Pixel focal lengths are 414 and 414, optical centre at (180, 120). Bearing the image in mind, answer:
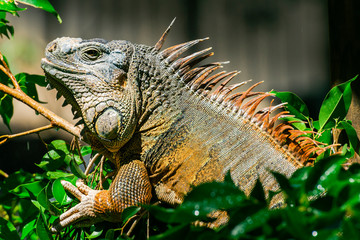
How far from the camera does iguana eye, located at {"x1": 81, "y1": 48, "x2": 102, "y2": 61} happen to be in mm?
1998

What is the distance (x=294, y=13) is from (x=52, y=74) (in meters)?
2.58

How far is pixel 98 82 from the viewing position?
195cm

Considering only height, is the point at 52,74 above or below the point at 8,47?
above

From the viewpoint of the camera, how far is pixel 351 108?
2.27m

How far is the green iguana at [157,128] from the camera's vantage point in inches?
73.0

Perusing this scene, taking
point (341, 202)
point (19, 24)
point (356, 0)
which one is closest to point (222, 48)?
point (356, 0)

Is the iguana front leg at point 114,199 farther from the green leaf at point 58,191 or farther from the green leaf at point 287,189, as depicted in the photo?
the green leaf at point 287,189

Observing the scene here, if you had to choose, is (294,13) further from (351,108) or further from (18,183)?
(18,183)

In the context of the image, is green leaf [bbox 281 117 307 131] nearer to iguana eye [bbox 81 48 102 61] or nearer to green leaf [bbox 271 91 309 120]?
green leaf [bbox 271 91 309 120]

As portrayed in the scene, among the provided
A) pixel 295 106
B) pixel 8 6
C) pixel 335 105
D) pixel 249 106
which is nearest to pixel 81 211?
pixel 249 106

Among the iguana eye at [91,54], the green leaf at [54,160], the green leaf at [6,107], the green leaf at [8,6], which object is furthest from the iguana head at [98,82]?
the green leaf at [6,107]

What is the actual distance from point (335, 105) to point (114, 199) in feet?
3.79

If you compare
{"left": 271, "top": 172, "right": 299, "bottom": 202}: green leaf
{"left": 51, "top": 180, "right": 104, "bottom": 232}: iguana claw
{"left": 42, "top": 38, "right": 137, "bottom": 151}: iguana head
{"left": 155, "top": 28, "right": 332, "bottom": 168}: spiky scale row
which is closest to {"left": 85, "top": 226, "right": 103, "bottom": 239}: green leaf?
{"left": 51, "top": 180, "right": 104, "bottom": 232}: iguana claw

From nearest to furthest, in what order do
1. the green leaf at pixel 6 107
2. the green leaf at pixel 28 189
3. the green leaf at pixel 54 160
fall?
the green leaf at pixel 28 189 → the green leaf at pixel 54 160 → the green leaf at pixel 6 107
